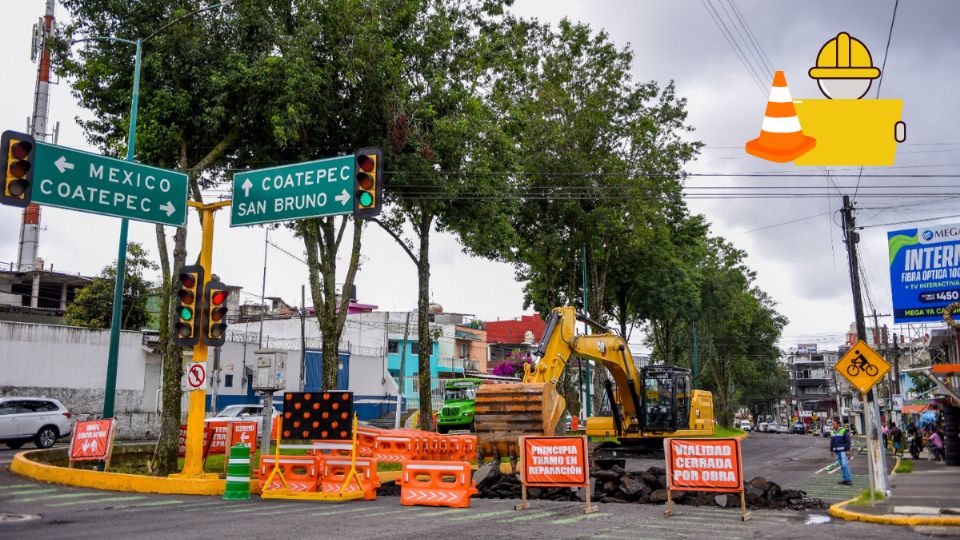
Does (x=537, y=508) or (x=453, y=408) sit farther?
(x=453, y=408)

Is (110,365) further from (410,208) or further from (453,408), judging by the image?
(453,408)

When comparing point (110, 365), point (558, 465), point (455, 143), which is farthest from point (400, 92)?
point (558, 465)

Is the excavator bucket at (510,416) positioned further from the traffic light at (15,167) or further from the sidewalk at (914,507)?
the traffic light at (15,167)

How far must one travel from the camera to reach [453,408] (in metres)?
41.4

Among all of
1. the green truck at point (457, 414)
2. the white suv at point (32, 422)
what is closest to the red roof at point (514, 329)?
the green truck at point (457, 414)

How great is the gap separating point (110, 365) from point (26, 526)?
8043 millimetres

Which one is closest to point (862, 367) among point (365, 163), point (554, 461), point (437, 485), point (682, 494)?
point (682, 494)

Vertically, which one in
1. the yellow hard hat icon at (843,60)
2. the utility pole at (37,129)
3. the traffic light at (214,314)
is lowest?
the traffic light at (214,314)

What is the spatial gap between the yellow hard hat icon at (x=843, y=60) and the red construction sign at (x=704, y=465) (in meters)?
6.79

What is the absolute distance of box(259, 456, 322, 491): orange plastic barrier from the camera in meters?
15.6

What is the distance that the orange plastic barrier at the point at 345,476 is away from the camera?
1552 cm

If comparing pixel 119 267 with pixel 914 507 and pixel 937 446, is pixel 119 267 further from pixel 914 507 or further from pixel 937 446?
pixel 937 446

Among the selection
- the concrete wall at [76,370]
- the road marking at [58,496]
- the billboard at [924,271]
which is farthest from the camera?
the concrete wall at [76,370]

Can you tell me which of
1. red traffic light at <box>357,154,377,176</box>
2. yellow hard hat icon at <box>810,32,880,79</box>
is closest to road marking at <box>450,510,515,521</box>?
red traffic light at <box>357,154,377,176</box>
